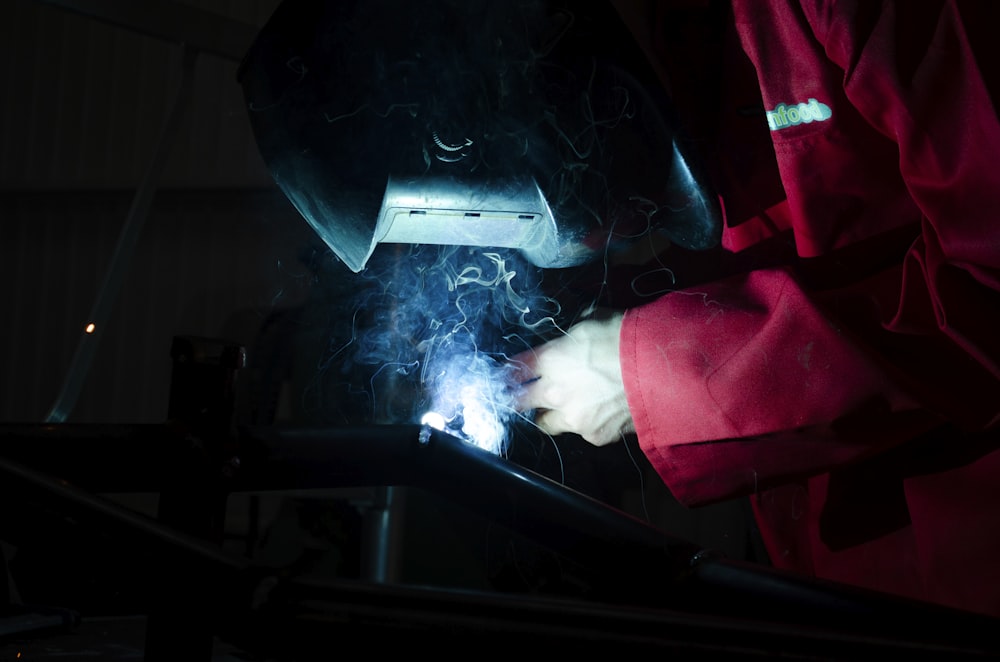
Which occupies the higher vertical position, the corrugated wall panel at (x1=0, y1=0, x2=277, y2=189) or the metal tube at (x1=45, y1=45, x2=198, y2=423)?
the corrugated wall panel at (x1=0, y1=0, x2=277, y2=189)

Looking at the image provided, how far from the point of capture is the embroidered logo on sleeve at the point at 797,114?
41.2 inches

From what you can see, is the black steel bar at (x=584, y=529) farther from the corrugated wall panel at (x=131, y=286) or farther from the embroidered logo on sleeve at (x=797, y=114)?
the corrugated wall panel at (x=131, y=286)

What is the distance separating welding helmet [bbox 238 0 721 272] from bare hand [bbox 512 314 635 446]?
0.13 metres

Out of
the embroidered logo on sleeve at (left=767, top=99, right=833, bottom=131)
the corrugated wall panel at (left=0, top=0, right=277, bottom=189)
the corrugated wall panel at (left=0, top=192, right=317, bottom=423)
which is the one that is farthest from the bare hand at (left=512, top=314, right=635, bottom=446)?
the corrugated wall panel at (left=0, top=0, right=277, bottom=189)

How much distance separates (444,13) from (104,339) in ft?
9.05

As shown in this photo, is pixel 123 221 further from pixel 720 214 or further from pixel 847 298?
pixel 847 298

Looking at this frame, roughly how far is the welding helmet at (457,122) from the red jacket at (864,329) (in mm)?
181

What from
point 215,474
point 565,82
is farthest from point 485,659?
point 565,82

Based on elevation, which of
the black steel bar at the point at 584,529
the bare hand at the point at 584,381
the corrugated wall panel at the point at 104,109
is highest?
the corrugated wall panel at the point at 104,109

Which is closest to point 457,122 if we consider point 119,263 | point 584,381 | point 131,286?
point 584,381

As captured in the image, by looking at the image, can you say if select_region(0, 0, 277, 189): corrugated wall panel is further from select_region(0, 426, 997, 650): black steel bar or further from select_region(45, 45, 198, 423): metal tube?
select_region(0, 426, 997, 650): black steel bar

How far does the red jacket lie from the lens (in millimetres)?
879

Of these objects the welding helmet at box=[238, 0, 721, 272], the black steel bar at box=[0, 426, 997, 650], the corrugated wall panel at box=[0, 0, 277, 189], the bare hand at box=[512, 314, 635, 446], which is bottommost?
the black steel bar at box=[0, 426, 997, 650]

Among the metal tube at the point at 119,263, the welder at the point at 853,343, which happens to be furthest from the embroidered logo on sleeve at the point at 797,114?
the metal tube at the point at 119,263
